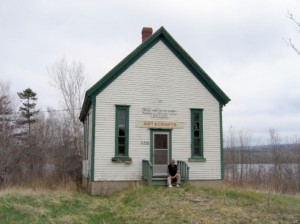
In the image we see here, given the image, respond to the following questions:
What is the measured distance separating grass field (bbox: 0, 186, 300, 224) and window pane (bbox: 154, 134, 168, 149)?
2.94m

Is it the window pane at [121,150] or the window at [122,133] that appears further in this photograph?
the window pane at [121,150]

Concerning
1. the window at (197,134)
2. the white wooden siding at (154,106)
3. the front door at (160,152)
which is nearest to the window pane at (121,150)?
the white wooden siding at (154,106)

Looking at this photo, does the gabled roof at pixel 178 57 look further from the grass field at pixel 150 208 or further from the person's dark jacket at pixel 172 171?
the grass field at pixel 150 208

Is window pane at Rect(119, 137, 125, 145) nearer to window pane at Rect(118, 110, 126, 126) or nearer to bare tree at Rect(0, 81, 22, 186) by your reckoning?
window pane at Rect(118, 110, 126, 126)

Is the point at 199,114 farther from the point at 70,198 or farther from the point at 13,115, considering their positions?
the point at 13,115

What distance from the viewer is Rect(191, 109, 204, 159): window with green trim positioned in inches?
739

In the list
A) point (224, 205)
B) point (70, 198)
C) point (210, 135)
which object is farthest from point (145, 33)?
point (224, 205)

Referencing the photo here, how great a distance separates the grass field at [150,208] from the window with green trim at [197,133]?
124 inches

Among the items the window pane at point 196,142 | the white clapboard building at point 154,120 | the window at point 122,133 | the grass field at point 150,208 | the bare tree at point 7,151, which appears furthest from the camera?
the bare tree at point 7,151

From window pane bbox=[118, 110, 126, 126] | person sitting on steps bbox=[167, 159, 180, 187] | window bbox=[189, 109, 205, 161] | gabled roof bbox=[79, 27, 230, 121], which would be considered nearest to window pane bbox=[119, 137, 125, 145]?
window pane bbox=[118, 110, 126, 126]

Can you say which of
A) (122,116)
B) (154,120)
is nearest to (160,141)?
(154,120)

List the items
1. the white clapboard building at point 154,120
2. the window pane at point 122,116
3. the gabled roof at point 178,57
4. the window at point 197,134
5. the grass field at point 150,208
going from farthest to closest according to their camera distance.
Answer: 1. the window at point 197,134
2. the window pane at point 122,116
3. the gabled roof at point 178,57
4. the white clapboard building at point 154,120
5. the grass field at point 150,208

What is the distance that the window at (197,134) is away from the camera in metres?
18.8

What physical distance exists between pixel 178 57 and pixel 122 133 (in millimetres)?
4905
